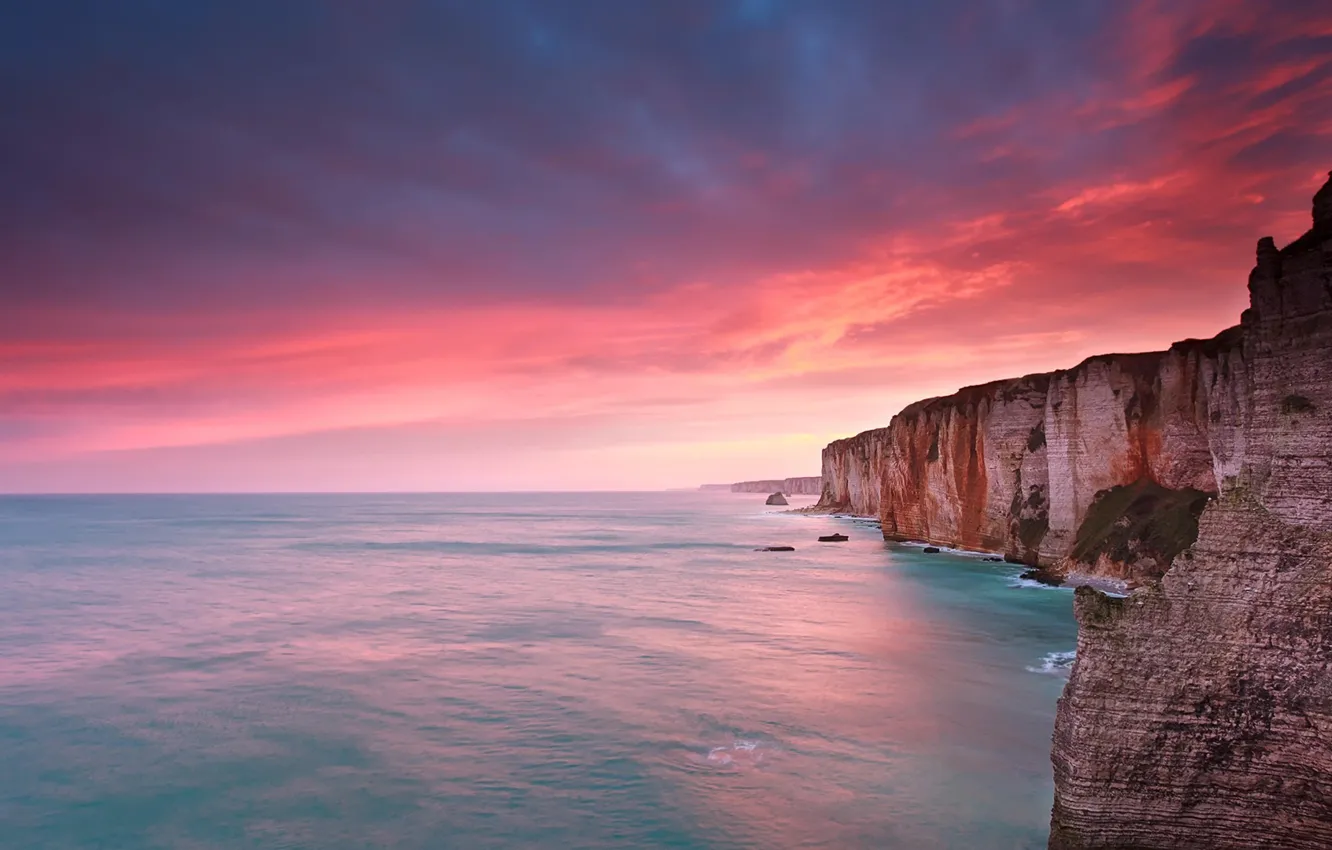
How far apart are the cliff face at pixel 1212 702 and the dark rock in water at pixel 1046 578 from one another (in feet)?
142

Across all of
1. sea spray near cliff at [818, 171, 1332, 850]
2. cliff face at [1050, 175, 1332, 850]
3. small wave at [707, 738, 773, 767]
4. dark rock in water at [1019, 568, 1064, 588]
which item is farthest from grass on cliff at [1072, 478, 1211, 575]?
cliff face at [1050, 175, 1332, 850]

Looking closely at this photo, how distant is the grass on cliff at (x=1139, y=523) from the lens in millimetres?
41875

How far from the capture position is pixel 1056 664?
29344 millimetres

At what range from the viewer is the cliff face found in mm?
10039

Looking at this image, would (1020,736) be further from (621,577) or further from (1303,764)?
(621,577)

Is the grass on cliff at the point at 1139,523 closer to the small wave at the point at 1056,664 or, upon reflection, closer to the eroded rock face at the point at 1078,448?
the eroded rock face at the point at 1078,448

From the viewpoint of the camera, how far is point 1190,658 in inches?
420

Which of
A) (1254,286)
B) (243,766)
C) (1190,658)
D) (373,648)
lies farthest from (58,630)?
(1254,286)

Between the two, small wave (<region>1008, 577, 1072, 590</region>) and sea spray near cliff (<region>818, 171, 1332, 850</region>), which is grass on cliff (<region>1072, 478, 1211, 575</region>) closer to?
sea spray near cliff (<region>818, 171, 1332, 850</region>)

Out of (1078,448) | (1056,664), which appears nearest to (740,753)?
(1056,664)

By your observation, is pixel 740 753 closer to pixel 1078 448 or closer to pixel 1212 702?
pixel 1212 702

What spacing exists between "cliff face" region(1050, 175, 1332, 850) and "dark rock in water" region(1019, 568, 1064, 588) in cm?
4325

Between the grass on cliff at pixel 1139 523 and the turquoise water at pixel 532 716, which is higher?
the grass on cliff at pixel 1139 523

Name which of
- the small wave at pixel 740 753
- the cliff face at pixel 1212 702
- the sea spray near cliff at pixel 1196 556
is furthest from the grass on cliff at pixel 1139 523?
the cliff face at pixel 1212 702
